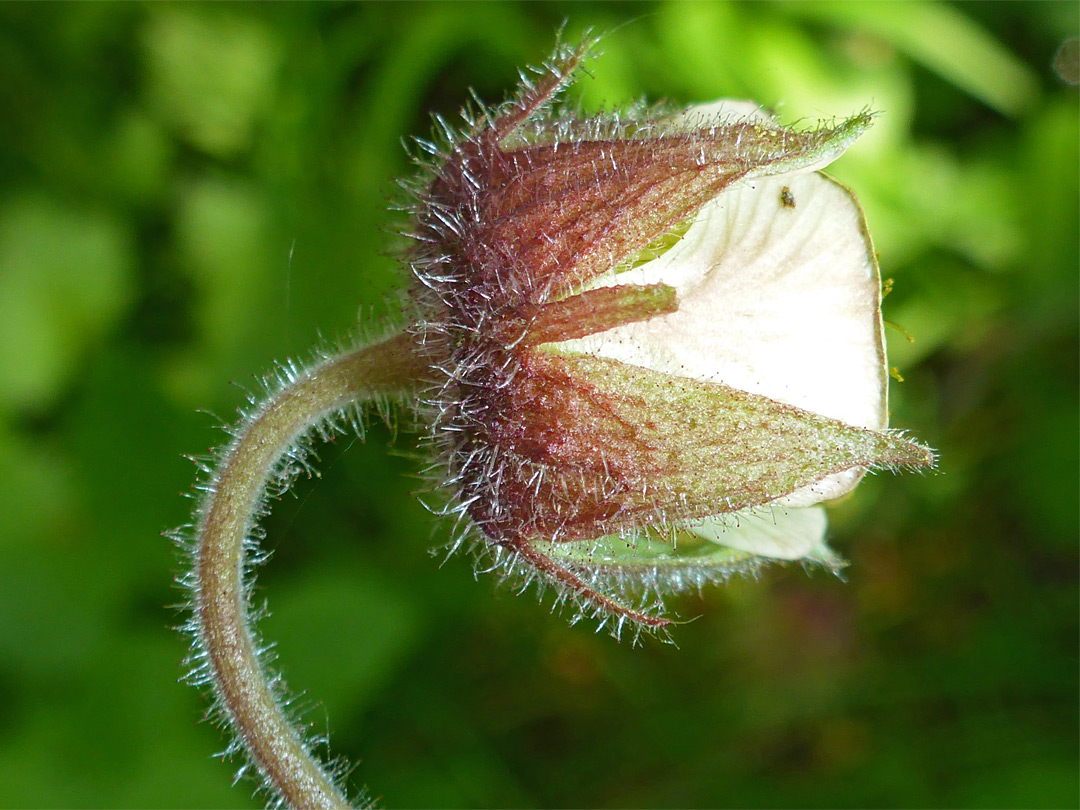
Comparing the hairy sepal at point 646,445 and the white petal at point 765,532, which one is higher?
the hairy sepal at point 646,445

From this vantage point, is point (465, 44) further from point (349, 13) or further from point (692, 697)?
point (692, 697)

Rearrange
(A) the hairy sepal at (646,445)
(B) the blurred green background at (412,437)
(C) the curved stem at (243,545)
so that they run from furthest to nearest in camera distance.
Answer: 1. (B) the blurred green background at (412,437)
2. (C) the curved stem at (243,545)
3. (A) the hairy sepal at (646,445)

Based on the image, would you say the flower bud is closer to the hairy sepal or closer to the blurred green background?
the hairy sepal

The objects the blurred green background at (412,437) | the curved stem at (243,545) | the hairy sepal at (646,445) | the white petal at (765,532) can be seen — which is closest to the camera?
the hairy sepal at (646,445)

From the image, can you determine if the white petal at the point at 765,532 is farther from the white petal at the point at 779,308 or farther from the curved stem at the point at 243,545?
the curved stem at the point at 243,545

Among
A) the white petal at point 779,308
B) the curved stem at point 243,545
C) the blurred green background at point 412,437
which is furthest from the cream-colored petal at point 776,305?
the blurred green background at point 412,437

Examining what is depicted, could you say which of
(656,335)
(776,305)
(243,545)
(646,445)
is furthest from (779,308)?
(243,545)
